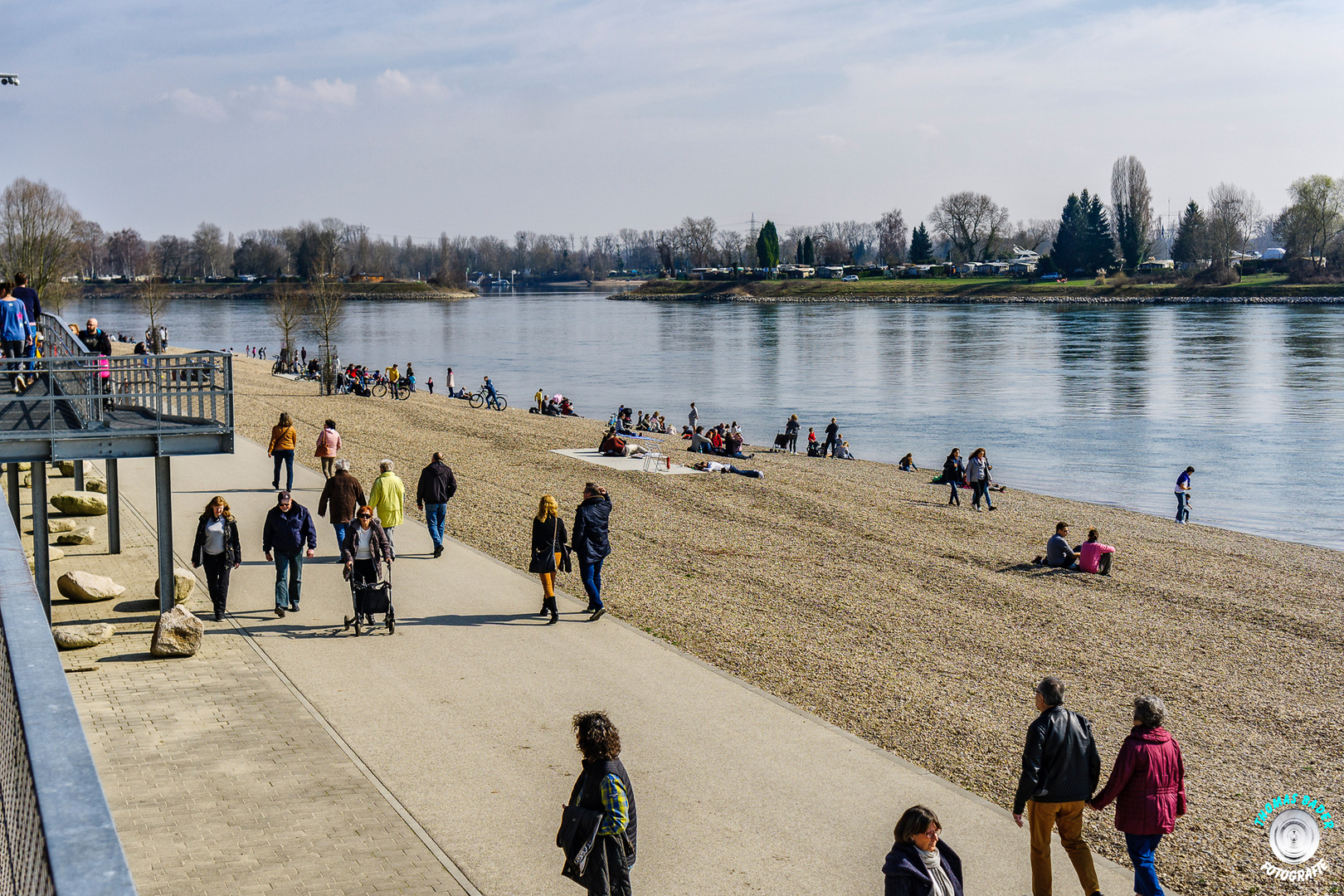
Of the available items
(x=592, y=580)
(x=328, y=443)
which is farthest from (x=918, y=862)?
(x=328, y=443)

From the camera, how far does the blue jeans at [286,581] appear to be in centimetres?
1166

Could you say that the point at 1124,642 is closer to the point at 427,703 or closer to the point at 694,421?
the point at 427,703

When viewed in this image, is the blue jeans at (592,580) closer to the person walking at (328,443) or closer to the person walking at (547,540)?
the person walking at (547,540)

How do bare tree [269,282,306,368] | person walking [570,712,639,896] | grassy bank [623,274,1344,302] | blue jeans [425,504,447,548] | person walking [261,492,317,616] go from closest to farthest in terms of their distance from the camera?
person walking [570,712,639,896] < person walking [261,492,317,616] < blue jeans [425,504,447,548] < bare tree [269,282,306,368] < grassy bank [623,274,1344,302]

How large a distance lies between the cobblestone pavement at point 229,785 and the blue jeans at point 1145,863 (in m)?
4.08

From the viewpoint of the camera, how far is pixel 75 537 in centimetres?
1473

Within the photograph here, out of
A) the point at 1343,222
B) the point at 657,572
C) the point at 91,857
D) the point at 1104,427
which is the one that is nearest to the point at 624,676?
the point at 657,572

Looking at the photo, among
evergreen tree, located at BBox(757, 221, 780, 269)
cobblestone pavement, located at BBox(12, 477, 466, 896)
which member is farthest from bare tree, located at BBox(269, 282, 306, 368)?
evergreen tree, located at BBox(757, 221, 780, 269)

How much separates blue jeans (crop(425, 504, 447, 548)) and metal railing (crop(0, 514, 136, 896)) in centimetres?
1173

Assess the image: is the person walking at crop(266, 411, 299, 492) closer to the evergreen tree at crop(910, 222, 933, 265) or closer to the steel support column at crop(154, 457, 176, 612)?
the steel support column at crop(154, 457, 176, 612)

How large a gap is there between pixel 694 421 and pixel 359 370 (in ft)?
52.7

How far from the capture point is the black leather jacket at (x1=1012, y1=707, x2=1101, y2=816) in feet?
20.6

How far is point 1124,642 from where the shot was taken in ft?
Answer: 42.8

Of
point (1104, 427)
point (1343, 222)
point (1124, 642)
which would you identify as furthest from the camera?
point (1343, 222)
